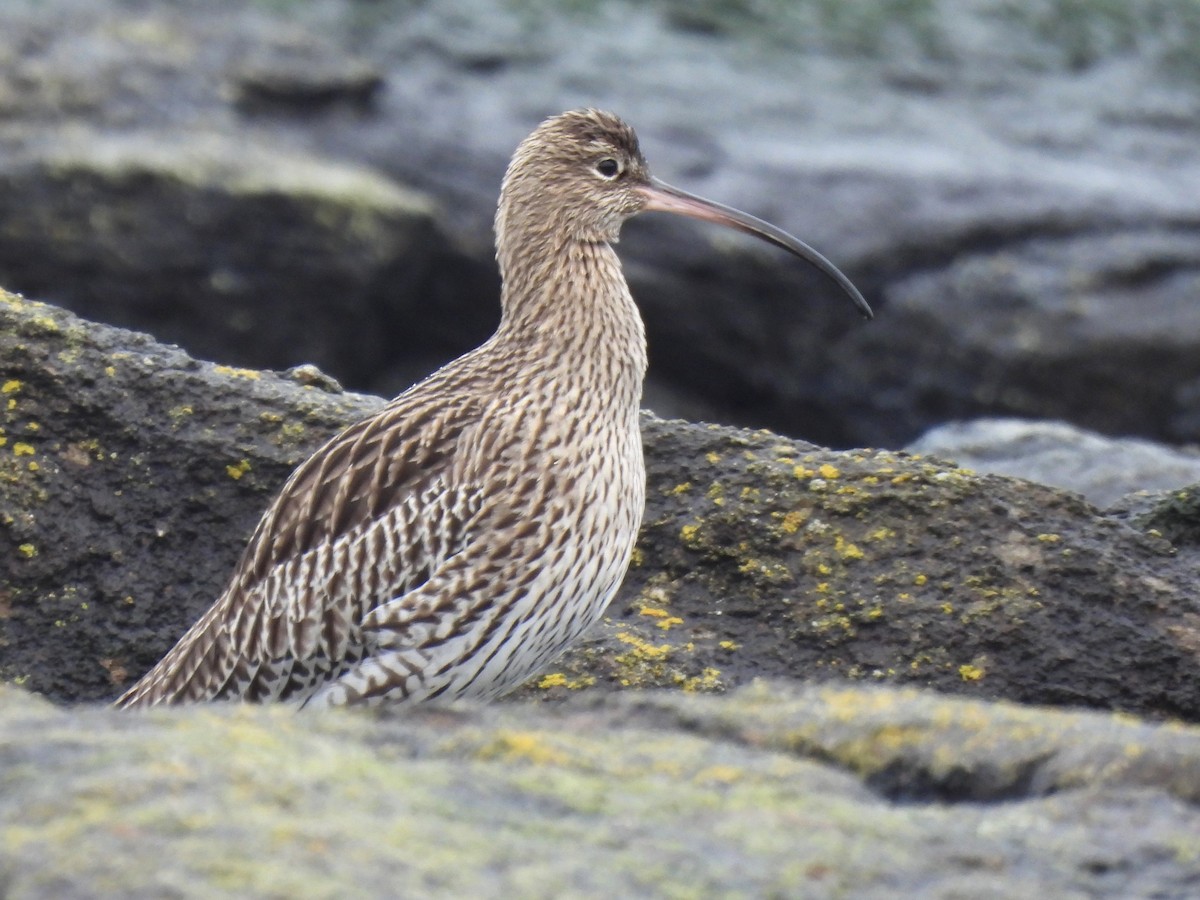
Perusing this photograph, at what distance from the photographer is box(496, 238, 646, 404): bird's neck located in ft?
22.3

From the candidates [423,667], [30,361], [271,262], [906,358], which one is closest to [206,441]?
[30,361]

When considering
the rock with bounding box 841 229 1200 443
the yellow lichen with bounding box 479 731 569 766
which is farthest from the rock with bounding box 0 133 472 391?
the yellow lichen with bounding box 479 731 569 766

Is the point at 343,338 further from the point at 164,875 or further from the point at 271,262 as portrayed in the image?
the point at 164,875

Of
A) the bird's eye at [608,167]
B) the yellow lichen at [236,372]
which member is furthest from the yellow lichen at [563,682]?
the bird's eye at [608,167]

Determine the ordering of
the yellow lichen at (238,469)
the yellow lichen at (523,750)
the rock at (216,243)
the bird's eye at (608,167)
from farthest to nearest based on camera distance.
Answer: the rock at (216,243)
the bird's eye at (608,167)
the yellow lichen at (238,469)
the yellow lichen at (523,750)

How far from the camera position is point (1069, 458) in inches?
348

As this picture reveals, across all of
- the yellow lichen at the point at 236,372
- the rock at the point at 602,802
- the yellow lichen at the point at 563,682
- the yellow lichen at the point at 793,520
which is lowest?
the yellow lichen at the point at 563,682

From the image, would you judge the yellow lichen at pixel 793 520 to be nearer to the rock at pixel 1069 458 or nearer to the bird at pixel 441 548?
the bird at pixel 441 548

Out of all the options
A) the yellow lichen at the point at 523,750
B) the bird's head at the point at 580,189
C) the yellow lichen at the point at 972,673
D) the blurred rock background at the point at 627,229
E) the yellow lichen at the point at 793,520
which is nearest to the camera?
the yellow lichen at the point at 523,750

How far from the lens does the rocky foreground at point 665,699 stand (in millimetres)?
3410

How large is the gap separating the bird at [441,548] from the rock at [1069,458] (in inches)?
87.5

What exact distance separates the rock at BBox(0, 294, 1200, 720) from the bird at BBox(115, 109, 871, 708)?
0.95ft

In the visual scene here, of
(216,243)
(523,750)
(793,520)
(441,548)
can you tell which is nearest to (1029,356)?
(216,243)

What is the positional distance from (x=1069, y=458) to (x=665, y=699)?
4.74 metres
